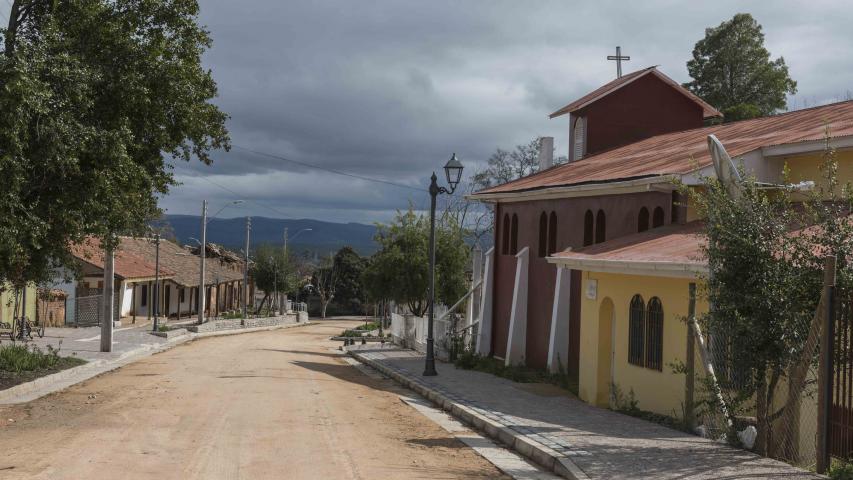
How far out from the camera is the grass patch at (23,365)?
18250 millimetres

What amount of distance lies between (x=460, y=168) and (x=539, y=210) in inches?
140

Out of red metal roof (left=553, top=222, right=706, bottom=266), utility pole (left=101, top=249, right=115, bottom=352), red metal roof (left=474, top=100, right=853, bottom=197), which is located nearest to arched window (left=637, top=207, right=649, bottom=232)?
red metal roof (left=474, top=100, right=853, bottom=197)

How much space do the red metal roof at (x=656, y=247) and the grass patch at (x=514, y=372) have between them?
3.39m

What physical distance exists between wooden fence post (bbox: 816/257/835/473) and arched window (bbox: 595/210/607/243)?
11.9 m

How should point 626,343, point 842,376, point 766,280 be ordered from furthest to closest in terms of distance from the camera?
point 626,343 → point 766,280 → point 842,376

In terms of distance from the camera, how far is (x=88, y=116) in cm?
1689

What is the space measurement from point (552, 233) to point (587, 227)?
6.45 ft

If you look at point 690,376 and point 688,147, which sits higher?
point 688,147

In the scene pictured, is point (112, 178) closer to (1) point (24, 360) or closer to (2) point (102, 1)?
(2) point (102, 1)

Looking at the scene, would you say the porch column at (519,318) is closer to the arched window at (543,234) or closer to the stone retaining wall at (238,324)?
the arched window at (543,234)

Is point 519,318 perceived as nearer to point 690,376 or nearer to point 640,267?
point 640,267

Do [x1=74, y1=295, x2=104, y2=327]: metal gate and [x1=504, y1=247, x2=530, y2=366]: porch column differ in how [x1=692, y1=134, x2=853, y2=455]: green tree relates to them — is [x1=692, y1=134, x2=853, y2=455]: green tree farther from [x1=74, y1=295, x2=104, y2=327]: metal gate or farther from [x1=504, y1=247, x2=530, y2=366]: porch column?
[x1=74, y1=295, x2=104, y2=327]: metal gate

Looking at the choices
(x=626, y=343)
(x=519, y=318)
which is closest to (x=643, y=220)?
(x=626, y=343)

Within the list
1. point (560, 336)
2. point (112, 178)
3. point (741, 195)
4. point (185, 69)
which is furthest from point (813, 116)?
point (112, 178)
